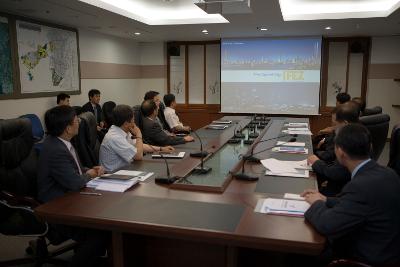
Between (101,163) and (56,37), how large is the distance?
371 cm

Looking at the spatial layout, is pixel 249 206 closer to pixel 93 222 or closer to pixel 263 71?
pixel 93 222

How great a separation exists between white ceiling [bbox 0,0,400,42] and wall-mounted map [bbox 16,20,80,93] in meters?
0.21

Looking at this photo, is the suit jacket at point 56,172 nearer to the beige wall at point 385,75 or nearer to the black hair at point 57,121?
the black hair at point 57,121

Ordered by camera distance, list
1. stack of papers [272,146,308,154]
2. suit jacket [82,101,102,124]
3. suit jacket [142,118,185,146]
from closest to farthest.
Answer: stack of papers [272,146,308,154] < suit jacket [142,118,185,146] < suit jacket [82,101,102,124]

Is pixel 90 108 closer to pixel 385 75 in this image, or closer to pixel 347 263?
pixel 347 263

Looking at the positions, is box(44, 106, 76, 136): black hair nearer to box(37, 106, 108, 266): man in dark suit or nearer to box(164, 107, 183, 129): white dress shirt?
box(37, 106, 108, 266): man in dark suit

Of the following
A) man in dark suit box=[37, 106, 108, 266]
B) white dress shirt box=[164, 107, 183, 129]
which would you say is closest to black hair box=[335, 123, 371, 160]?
man in dark suit box=[37, 106, 108, 266]

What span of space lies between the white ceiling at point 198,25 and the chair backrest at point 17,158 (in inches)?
91.9

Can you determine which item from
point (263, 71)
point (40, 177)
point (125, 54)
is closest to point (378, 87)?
point (263, 71)

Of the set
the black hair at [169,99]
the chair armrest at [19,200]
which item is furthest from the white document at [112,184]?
the black hair at [169,99]

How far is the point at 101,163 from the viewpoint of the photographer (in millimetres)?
2963

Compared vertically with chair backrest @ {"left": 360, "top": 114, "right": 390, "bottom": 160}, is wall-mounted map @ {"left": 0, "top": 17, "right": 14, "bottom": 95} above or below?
above

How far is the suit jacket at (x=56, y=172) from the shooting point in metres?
2.16

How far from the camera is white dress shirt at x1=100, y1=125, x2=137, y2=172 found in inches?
114
